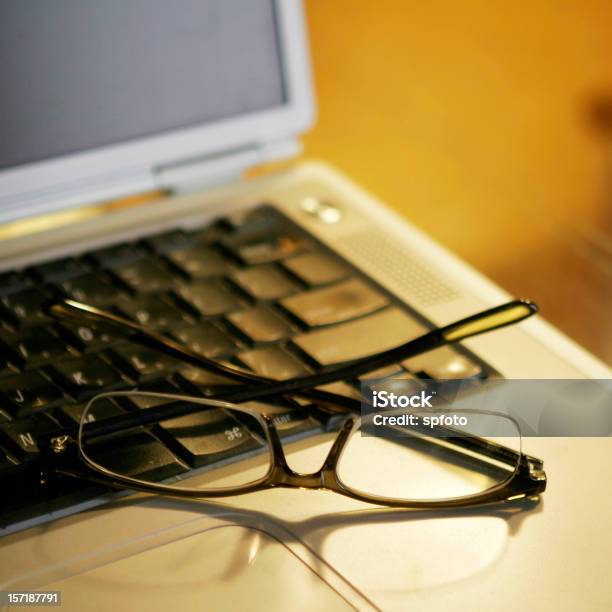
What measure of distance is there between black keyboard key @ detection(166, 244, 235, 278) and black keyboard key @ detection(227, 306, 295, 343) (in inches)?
2.0

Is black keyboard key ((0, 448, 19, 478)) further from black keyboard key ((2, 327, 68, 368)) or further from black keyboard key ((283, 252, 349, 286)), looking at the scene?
black keyboard key ((283, 252, 349, 286))

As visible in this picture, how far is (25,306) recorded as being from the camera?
60 cm

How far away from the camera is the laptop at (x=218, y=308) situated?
0.44m

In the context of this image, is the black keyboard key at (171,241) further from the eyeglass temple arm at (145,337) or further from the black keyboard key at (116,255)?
the eyeglass temple arm at (145,337)

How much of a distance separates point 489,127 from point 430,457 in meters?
0.54

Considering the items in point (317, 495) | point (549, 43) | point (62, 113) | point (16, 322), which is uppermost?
point (549, 43)

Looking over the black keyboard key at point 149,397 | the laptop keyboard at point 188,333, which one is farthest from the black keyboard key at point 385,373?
the black keyboard key at point 149,397

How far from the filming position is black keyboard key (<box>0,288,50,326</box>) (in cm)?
59

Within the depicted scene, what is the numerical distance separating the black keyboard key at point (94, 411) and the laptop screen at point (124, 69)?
0.70ft

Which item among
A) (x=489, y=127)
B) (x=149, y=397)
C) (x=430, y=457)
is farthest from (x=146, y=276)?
(x=489, y=127)

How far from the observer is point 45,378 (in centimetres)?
54

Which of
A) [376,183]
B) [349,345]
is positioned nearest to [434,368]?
[349,345]

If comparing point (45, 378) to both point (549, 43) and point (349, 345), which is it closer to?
point (349, 345)

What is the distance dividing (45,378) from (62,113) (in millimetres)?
211
